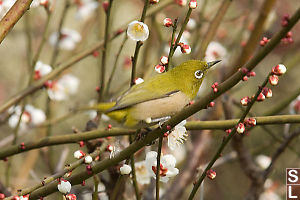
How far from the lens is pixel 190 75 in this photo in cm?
142

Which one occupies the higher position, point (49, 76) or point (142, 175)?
point (49, 76)

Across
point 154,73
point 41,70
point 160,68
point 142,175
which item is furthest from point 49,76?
point 160,68

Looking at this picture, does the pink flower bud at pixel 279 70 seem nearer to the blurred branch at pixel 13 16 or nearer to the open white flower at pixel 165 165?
the open white flower at pixel 165 165

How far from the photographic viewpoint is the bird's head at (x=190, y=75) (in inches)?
55.7

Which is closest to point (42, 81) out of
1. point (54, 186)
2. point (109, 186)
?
point (109, 186)

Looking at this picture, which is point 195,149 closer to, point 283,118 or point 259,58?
point 283,118

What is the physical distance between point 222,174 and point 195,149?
1372 mm

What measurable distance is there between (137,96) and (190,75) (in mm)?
159

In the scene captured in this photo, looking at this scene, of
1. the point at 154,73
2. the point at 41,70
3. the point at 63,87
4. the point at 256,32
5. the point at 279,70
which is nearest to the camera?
the point at 279,70

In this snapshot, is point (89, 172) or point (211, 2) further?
point (211, 2)

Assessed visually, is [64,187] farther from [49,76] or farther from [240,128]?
[49,76]

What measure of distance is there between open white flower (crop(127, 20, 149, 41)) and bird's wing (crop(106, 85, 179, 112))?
0.14 m

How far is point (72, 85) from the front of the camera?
288cm

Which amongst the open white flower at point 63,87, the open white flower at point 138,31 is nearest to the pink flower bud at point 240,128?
the open white flower at point 138,31
